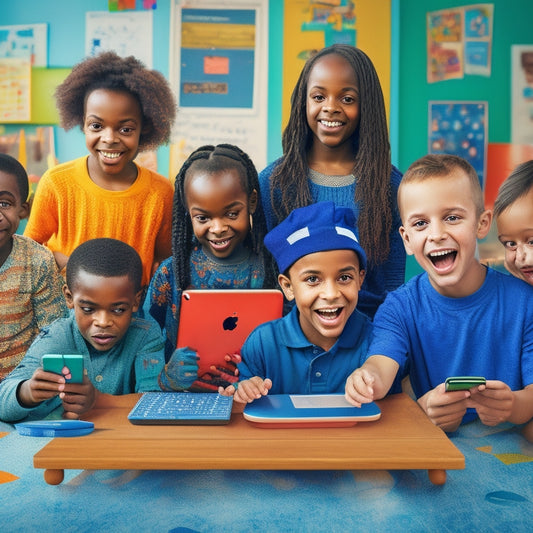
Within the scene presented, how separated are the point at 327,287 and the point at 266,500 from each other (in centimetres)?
46

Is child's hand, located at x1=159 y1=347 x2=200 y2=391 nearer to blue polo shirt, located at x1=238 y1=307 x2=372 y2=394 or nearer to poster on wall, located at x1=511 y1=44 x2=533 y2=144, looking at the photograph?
blue polo shirt, located at x1=238 y1=307 x2=372 y2=394

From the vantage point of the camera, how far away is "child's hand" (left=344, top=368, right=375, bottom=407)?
2.89ft

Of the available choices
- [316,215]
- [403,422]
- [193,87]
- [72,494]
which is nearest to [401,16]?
[193,87]

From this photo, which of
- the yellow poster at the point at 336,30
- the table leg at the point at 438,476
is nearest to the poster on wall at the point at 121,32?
the yellow poster at the point at 336,30

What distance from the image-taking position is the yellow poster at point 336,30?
115 inches

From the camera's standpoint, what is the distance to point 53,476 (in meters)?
0.75

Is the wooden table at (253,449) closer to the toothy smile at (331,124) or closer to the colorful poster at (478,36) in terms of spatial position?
the toothy smile at (331,124)

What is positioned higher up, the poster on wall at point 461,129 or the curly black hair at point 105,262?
the poster on wall at point 461,129

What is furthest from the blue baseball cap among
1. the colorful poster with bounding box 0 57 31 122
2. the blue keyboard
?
the colorful poster with bounding box 0 57 31 122

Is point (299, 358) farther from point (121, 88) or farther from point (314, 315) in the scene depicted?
point (121, 88)

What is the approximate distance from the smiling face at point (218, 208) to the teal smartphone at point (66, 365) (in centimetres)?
57

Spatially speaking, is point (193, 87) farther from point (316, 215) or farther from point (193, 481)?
point (193, 481)

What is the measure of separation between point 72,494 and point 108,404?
226 mm

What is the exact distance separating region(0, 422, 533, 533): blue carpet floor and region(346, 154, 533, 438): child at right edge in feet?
0.93
